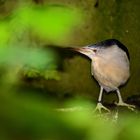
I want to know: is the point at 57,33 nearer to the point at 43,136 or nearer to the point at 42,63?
the point at 42,63

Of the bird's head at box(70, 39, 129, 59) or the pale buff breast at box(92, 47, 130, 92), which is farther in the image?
the pale buff breast at box(92, 47, 130, 92)

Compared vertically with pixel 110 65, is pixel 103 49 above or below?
above

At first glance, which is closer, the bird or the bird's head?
the bird's head

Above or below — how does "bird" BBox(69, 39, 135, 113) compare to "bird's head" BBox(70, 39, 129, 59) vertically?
below

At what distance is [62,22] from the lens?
2.79ft

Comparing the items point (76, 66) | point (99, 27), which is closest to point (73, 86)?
point (76, 66)

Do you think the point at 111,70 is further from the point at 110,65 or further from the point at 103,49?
the point at 103,49

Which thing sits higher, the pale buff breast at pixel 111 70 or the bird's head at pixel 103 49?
the bird's head at pixel 103 49

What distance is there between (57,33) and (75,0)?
137 inches

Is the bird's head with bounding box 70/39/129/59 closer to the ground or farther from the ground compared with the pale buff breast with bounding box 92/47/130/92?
farther from the ground

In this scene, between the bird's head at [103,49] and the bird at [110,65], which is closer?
the bird's head at [103,49]

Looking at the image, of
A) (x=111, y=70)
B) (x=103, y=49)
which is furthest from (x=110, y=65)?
(x=103, y=49)

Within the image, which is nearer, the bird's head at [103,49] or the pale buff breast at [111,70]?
the bird's head at [103,49]

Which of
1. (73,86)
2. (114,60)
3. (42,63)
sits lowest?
(73,86)
